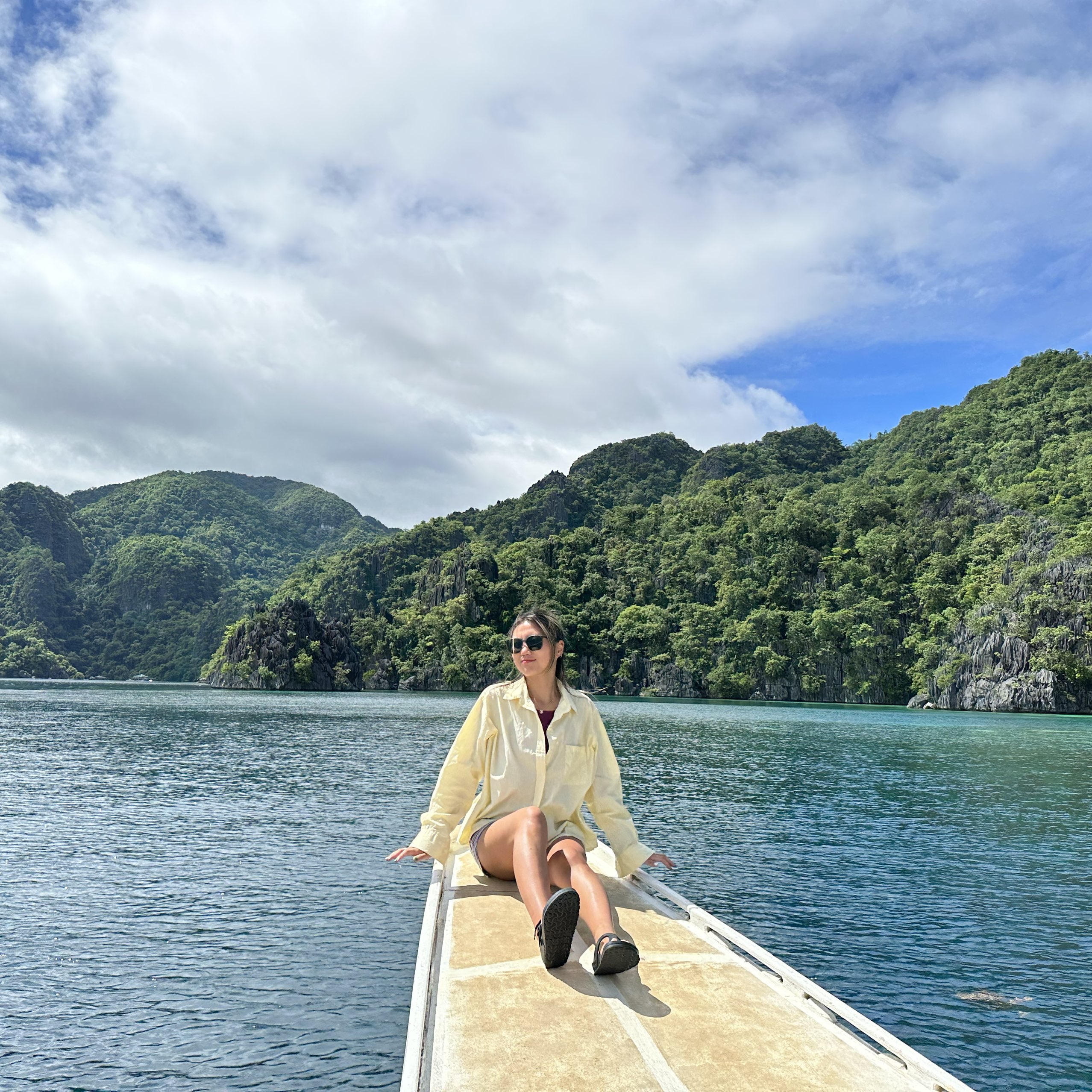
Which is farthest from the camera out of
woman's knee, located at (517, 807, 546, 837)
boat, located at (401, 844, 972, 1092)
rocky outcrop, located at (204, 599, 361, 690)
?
rocky outcrop, located at (204, 599, 361, 690)

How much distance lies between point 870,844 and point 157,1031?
417 inches

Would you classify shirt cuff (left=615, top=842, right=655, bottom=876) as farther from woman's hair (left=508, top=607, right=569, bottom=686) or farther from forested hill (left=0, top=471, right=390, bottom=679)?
forested hill (left=0, top=471, right=390, bottom=679)

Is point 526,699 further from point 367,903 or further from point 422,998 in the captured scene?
point 367,903

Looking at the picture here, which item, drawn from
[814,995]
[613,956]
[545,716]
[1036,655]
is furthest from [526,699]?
[1036,655]

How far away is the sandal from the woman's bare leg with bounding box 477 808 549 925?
1.32 feet

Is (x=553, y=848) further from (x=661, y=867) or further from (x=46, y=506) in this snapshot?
(x=46, y=506)

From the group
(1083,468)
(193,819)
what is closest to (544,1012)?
(193,819)

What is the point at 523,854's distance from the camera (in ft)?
17.4

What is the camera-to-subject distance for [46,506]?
591ft

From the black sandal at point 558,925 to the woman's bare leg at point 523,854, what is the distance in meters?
0.13

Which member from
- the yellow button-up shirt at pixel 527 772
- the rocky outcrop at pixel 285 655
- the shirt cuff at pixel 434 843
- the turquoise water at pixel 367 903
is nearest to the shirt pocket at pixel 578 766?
the yellow button-up shirt at pixel 527 772

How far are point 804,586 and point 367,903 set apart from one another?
95.8 m

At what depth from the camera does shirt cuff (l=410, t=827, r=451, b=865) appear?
5918 millimetres

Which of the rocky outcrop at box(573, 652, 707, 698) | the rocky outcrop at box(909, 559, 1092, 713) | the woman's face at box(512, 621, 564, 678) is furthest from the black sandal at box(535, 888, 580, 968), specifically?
the rocky outcrop at box(573, 652, 707, 698)
